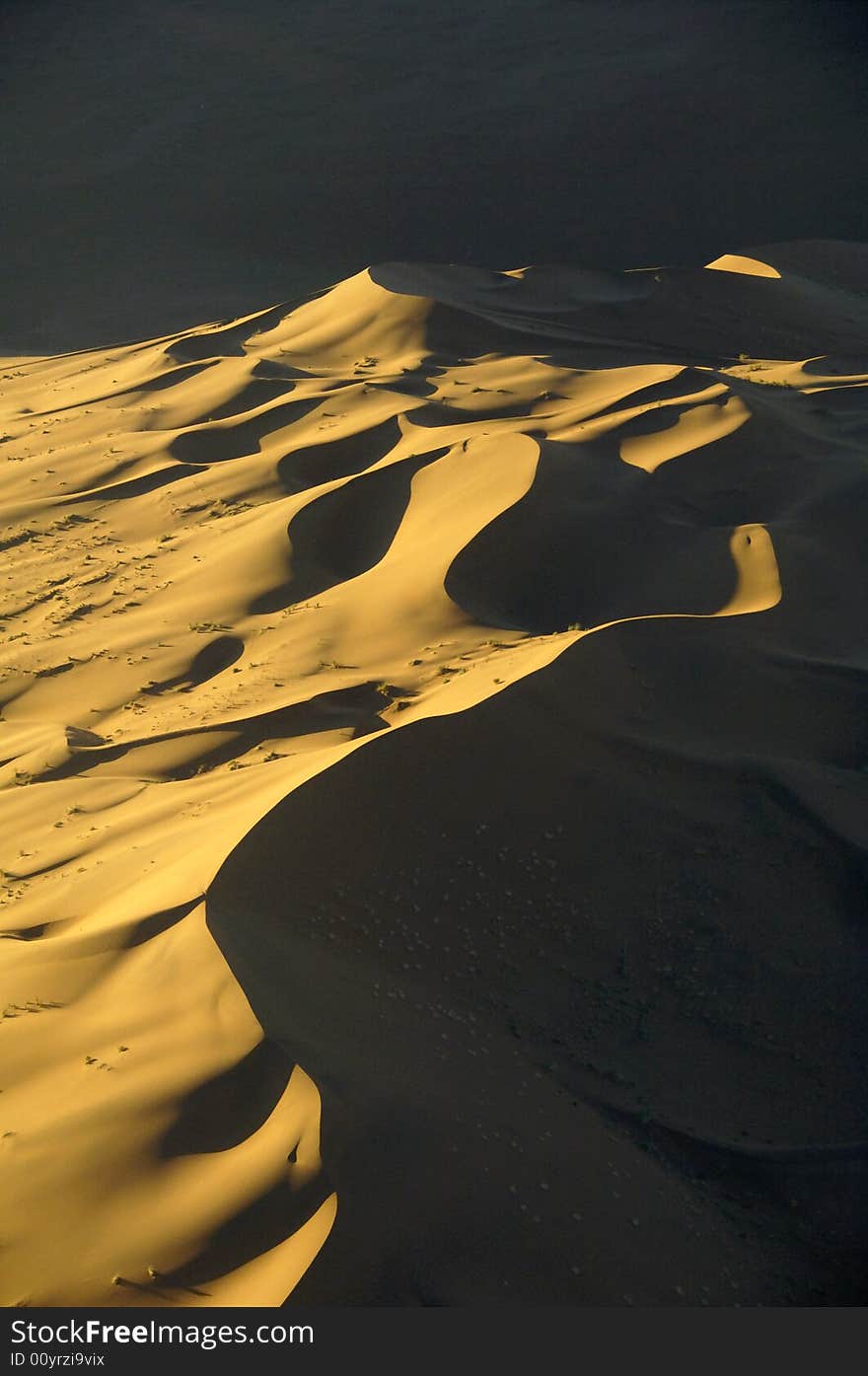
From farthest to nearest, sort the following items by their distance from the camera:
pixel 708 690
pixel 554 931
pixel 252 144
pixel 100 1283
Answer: pixel 252 144 < pixel 708 690 < pixel 554 931 < pixel 100 1283

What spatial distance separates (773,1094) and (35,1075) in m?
1.79

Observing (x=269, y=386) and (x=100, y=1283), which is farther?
(x=269, y=386)

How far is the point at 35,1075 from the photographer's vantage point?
109 inches

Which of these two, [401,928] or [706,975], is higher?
[401,928]

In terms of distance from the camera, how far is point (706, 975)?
132 inches

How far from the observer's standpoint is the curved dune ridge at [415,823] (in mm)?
2457

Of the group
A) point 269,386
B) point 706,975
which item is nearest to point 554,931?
point 706,975

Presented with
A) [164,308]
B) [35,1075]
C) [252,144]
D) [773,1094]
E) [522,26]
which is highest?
[522,26]

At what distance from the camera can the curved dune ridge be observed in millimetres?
2457

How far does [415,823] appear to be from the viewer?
11.4ft

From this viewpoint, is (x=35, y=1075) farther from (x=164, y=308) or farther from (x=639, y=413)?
(x=164, y=308)

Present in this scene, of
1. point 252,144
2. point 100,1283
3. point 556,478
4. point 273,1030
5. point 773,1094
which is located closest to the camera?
point 100,1283

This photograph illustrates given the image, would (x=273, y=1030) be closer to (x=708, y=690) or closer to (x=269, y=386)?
(x=708, y=690)

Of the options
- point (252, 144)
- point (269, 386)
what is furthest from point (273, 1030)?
point (252, 144)
